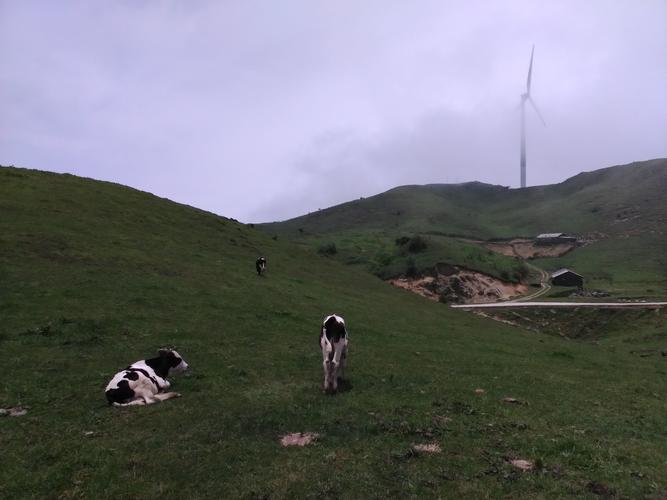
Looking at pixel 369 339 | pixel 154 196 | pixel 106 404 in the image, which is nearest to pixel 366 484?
pixel 106 404

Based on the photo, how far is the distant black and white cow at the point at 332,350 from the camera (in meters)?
13.4

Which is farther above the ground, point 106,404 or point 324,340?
point 324,340

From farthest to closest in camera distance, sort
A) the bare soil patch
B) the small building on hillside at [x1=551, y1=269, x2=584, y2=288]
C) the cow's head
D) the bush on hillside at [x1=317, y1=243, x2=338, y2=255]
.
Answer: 1. the bush on hillside at [x1=317, y1=243, x2=338, y2=255]
2. the small building on hillside at [x1=551, y1=269, x2=584, y2=288]
3. the cow's head
4. the bare soil patch

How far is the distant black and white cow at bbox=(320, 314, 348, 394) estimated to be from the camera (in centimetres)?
1335

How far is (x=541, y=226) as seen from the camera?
148m

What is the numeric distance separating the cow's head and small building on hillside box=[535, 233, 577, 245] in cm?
12683

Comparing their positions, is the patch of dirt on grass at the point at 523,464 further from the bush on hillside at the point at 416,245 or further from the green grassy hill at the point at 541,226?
the bush on hillside at the point at 416,245

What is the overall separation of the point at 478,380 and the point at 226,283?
18.3 metres

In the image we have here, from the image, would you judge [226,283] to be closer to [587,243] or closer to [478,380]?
[478,380]

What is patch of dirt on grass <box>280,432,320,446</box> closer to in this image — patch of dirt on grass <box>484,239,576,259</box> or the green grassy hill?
the green grassy hill

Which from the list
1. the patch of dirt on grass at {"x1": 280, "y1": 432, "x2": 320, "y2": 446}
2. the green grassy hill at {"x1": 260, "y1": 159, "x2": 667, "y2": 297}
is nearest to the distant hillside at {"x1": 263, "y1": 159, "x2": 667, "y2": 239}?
the green grassy hill at {"x1": 260, "y1": 159, "x2": 667, "y2": 297}

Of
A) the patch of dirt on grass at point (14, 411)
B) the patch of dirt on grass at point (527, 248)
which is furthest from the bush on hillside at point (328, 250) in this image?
the patch of dirt on grass at point (14, 411)

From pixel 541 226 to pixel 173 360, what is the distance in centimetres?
14872

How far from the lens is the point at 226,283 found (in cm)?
3088
